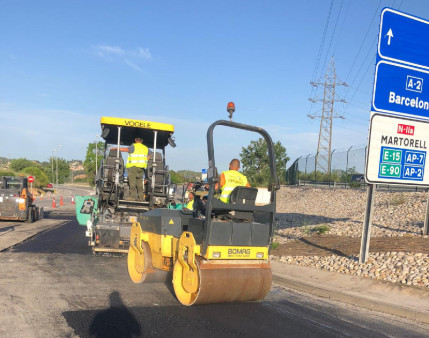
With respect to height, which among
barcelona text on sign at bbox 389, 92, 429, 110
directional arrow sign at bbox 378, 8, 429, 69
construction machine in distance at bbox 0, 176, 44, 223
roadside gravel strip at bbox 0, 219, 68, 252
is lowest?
roadside gravel strip at bbox 0, 219, 68, 252

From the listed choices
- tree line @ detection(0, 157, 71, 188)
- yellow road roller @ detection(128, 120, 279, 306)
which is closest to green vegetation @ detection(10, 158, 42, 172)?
tree line @ detection(0, 157, 71, 188)

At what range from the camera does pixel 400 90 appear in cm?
926

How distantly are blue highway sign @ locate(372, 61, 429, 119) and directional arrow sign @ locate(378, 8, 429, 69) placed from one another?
195 mm

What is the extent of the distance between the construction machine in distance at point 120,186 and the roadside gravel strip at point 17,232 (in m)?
2.46

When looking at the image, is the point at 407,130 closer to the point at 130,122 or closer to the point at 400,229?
the point at 400,229

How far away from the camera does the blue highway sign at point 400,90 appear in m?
9.03

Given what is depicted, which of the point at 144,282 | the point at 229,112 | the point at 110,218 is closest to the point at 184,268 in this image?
the point at 144,282

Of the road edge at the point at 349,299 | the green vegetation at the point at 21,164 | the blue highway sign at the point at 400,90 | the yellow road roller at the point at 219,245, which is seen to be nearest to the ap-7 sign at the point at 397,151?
the blue highway sign at the point at 400,90

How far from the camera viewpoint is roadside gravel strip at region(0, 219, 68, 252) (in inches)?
480

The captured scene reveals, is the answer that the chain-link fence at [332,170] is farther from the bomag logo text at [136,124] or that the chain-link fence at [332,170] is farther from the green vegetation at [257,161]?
the bomag logo text at [136,124]

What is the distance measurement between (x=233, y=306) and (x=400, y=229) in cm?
766

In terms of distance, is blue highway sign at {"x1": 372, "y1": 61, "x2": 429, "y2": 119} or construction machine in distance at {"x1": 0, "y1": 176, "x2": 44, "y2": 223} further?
construction machine in distance at {"x1": 0, "y1": 176, "x2": 44, "y2": 223}

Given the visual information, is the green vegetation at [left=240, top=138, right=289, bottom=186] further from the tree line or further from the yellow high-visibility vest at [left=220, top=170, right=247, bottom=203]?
the tree line

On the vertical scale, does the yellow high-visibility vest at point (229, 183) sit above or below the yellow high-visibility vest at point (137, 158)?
below
